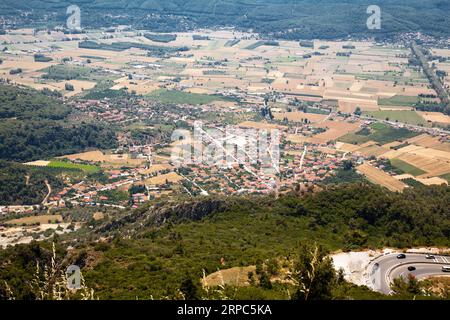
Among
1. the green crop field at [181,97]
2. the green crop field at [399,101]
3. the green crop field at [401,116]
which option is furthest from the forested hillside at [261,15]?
the green crop field at [401,116]

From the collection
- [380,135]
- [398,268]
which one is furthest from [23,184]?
[380,135]

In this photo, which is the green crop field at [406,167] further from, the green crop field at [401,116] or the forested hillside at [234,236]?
the green crop field at [401,116]

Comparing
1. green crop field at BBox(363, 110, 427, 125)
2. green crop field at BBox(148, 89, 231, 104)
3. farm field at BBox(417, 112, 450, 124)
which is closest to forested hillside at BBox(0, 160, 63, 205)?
green crop field at BBox(148, 89, 231, 104)

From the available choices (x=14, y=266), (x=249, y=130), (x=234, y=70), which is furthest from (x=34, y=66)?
(x=14, y=266)

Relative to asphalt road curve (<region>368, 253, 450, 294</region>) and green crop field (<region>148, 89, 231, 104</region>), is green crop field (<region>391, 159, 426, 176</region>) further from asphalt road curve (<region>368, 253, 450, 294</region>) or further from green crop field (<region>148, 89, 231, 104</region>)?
green crop field (<region>148, 89, 231, 104</region>)

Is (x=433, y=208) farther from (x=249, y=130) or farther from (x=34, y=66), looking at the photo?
(x=34, y=66)

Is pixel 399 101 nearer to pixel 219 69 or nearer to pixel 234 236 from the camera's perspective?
pixel 219 69

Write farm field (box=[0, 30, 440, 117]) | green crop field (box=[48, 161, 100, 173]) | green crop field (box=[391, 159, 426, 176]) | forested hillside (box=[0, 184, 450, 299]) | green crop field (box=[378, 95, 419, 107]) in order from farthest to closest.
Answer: farm field (box=[0, 30, 440, 117]), green crop field (box=[378, 95, 419, 107]), green crop field (box=[48, 161, 100, 173]), green crop field (box=[391, 159, 426, 176]), forested hillside (box=[0, 184, 450, 299])
